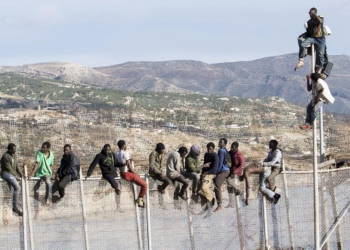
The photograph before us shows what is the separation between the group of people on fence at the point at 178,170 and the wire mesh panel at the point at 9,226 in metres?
0.60

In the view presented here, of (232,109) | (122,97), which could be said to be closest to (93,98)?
(122,97)

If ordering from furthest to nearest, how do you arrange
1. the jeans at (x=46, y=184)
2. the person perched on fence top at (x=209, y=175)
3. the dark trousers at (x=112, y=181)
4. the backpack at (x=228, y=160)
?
the backpack at (x=228, y=160), the person perched on fence top at (x=209, y=175), the dark trousers at (x=112, y=181), the jeans at (x=46, y=184)

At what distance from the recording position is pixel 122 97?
94.9 metres

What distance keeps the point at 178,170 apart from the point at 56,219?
2.42 m

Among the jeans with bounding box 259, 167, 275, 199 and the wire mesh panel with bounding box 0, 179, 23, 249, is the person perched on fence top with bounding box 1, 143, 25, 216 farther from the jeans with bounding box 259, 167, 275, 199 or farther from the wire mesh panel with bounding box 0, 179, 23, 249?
the jeans with bounding box 259, 167, 275, 199

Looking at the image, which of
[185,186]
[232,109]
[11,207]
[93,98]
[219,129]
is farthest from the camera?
[93,98]

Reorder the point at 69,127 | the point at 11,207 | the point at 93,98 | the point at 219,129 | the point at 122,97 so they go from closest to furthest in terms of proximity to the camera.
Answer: the point at 11,207, the point at 69,127, the point at 219,129, the point at 122,97, the point at 93,98

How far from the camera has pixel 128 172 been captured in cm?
1410

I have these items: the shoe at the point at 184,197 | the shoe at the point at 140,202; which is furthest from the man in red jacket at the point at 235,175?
the shoe at the point at 140,202

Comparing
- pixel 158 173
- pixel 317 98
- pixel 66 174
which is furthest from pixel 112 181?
pixel 317 98

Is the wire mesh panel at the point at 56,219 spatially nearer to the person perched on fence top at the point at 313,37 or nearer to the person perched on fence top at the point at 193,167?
the person perched on fence top at the point at 193,167

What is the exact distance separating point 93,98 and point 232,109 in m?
74.0

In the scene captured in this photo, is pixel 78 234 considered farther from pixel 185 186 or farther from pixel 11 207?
pixel 185 186

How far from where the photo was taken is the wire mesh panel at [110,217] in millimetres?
13656
